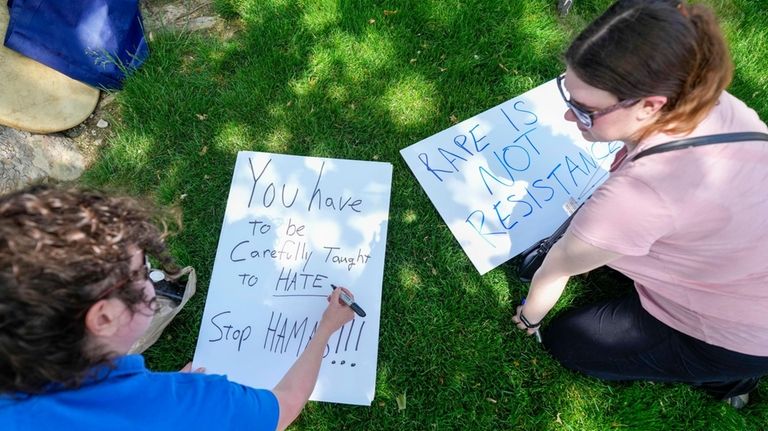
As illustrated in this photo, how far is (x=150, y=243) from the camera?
113cm

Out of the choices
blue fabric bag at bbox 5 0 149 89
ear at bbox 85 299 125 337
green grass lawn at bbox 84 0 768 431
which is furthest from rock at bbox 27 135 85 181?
ear at bbox 85 299 125 337

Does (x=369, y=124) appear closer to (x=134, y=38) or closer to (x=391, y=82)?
(x=391, y=82)

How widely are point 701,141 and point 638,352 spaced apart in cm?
82

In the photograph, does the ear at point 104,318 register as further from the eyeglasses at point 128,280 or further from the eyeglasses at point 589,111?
the eyeglasses at point 589,111

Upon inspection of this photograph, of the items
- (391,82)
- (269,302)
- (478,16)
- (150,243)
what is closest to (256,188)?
(269,302)

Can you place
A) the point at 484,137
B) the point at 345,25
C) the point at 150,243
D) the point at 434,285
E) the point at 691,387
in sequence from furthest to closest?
1. the point at 345,25
2. the point at 484,137
3. the point at 434,285
4. the point at 691,387
5. the point at 150,243

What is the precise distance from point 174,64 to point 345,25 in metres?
0.85

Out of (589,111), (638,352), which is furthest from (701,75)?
(638,352)

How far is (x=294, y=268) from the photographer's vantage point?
1.92 m

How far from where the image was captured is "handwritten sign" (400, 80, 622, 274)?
80.2 inches

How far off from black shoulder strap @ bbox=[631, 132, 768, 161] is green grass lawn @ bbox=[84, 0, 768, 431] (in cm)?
92

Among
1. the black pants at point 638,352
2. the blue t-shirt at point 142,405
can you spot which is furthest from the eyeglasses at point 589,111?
the blue t-shirt at point 142,405

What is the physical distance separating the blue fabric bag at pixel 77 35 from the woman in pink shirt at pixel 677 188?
1.97 metres

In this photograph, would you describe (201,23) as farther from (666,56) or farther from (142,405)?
(666,56)
